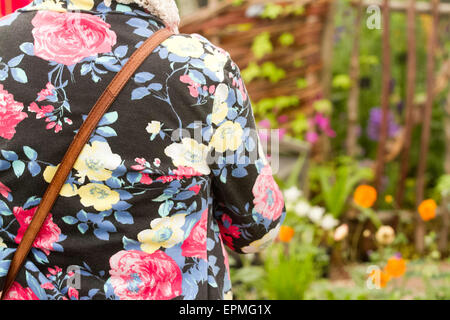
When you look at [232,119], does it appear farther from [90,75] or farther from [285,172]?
[285,172]

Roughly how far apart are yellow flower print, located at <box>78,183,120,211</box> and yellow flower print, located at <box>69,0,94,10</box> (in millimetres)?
→ 380

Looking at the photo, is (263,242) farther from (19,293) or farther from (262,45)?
(262,45)

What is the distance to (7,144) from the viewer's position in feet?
3.52

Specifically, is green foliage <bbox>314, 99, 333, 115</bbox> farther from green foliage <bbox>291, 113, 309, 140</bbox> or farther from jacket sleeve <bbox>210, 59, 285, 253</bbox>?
jacket sleeve <bbox>210, 59, 285, 253</bbox>

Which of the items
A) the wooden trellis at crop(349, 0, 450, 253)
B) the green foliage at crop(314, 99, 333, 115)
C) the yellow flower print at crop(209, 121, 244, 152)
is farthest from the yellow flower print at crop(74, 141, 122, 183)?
the green foliage at crop(314, 99, 333, 115)

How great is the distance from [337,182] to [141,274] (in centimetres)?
273

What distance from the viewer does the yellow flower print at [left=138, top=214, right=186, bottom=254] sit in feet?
3.62

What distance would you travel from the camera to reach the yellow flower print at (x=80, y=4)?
3.55ft

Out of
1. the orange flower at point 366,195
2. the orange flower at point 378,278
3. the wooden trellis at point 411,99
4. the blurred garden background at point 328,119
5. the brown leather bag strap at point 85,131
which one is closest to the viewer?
the brown leather bag strap at point 85,131

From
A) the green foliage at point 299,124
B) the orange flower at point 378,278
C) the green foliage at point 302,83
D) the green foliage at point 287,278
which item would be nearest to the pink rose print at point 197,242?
the orange flower at point 378,278

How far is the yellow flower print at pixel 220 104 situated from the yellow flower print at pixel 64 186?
1.08 feet

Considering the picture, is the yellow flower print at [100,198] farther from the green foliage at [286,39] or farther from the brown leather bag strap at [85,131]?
the green foliage at [286,39]

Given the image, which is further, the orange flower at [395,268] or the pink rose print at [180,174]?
the orange flower at [395,268]
